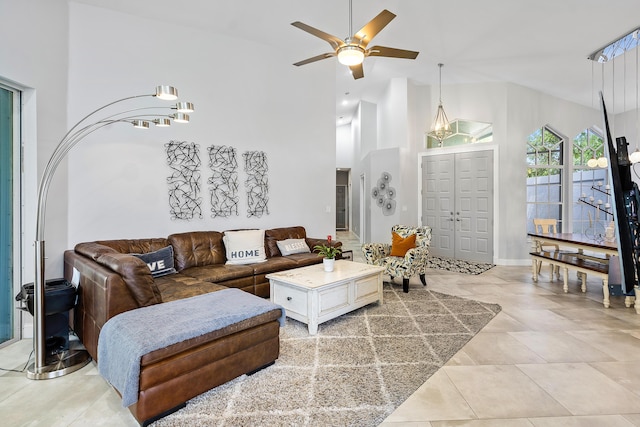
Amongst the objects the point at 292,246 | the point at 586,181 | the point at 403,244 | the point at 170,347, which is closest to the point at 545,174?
the point at 586,181

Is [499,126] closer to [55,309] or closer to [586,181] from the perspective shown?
[586,181]

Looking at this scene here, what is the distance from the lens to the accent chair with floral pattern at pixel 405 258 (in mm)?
4414

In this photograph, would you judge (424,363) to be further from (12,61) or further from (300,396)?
(12,61)

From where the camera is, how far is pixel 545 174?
6.91 m

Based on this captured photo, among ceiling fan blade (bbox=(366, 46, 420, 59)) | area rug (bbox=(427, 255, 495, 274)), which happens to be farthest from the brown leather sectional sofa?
area rug (bbox=(427, 255, 495, 274))

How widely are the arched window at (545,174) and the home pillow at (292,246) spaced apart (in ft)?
16.3

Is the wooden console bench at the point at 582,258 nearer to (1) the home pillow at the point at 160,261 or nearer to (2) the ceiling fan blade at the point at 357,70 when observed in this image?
(2) the ceiling fan blade at the point at 357,70

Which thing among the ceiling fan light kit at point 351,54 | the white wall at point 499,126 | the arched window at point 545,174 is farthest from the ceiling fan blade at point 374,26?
the arched window at point 545,174

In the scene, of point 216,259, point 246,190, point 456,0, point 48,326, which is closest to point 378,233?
point 246,190

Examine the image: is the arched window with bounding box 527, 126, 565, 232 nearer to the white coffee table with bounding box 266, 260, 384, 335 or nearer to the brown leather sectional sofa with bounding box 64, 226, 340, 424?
the white coffee table with bounding box 266, 260, 384, 335

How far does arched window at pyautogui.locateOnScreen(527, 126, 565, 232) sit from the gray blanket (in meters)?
6.56

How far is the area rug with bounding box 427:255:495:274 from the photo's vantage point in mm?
5817

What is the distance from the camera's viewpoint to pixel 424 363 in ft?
8.29

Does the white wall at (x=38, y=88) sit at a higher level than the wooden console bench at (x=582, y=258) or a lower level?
higher
